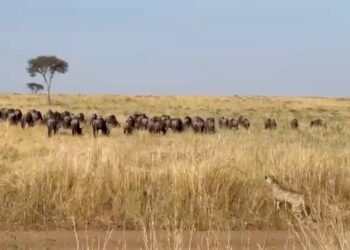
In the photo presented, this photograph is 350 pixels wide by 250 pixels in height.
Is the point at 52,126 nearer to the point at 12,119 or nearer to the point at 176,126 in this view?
the point at 12,119

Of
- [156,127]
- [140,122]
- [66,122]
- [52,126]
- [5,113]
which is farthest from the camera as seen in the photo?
[5,113]

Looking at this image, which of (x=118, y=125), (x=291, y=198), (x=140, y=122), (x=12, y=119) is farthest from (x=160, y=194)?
(x=12, y=119)

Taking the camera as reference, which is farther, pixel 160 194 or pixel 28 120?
pixel 28 120

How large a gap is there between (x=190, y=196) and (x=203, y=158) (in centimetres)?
173

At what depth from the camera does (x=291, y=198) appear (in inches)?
368

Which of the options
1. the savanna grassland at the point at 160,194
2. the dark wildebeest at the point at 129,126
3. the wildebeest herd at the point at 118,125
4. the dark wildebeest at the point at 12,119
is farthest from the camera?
the dark wildebeest at the point at 12,119

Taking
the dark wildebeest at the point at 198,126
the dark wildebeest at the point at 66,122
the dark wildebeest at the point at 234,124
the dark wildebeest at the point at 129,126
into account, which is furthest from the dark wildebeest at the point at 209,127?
the dark wildebeest at the point at 66,122

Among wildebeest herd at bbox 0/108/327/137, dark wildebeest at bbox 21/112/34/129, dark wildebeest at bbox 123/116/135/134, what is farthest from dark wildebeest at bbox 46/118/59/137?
dark wildebeest at bbox 21/112/34/129

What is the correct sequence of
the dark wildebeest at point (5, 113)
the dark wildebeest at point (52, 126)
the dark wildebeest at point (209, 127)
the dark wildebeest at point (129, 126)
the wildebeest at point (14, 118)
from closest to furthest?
the dark wildebeest at point (52, 126) → the dark wildebeest at point (129, 126) → the dark wildebeest at point (209, 127) → the wildebeest at point (14, 118) → the dark wildebeest at point (5, 113)

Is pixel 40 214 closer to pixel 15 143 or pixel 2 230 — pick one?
pixel 2 230

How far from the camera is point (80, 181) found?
32.7 ft

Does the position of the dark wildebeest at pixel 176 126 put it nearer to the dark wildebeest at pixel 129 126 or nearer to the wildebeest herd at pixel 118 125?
the wildebeest herd at pixel 118 125

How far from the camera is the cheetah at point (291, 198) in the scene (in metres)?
8.95

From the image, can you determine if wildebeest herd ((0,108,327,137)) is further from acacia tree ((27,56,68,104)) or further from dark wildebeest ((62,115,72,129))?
acacia tree ((27,56,68,104))
